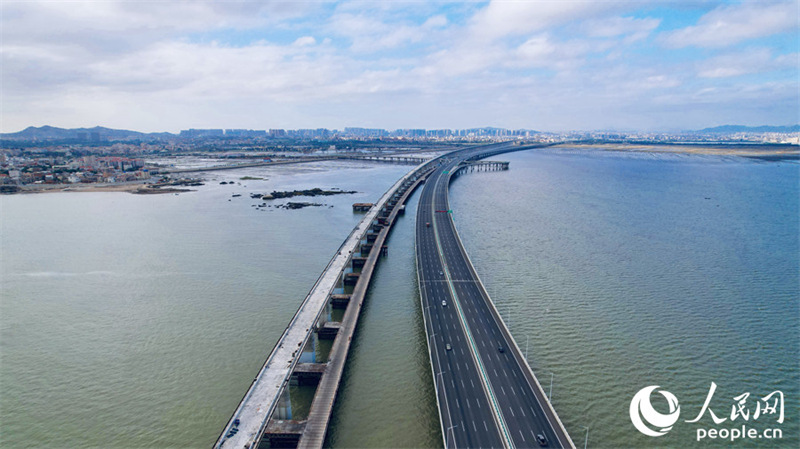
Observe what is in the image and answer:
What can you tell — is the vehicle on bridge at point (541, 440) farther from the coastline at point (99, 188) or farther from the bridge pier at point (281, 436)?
the coastline at point (99, 188)

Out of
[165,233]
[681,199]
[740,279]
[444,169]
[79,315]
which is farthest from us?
[444,169]

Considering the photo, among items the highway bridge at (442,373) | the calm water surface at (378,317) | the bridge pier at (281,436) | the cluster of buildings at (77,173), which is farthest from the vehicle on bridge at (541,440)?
the cluster of buildings at (77,173)

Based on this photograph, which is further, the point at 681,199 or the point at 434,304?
the point at 681,199

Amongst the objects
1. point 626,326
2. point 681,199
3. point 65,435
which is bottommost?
point 65,435

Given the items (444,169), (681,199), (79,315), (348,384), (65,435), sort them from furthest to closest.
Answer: (444,169), (681,199), (79,315), (348,384), (65,435)

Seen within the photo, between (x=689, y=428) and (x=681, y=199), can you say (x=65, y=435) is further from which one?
(x=681, y=199)

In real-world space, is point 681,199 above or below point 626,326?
above

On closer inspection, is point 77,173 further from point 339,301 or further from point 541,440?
point 541,440

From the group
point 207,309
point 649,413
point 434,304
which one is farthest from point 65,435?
point 649,413
